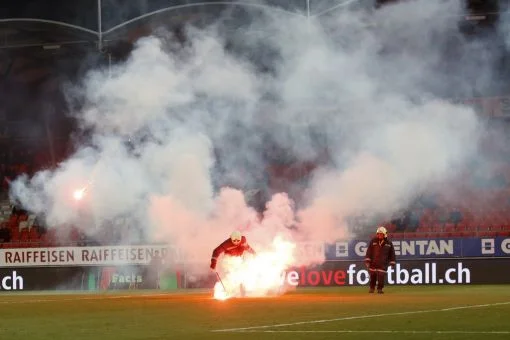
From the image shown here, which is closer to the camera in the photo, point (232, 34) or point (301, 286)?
point (301, 286)

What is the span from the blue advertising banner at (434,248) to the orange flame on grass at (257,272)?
12.9 ft

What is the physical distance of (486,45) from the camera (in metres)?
38.6

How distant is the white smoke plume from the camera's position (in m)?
33.9

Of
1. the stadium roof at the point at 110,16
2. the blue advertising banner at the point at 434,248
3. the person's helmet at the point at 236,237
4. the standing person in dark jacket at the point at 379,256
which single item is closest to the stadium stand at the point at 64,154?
the stadium roof at the point at 110,16

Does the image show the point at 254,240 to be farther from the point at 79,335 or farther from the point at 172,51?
the point at 79,335

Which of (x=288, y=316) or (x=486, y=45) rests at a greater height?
(x=486, y=45)

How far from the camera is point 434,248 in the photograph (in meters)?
35.4

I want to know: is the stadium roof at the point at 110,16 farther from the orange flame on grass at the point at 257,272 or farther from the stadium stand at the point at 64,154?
the orange flame on grass at the point at 257,272

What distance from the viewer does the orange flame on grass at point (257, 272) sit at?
29141mm

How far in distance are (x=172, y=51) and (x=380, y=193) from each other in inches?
336

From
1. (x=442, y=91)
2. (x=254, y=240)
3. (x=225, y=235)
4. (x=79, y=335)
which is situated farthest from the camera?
(x=442, y=91)

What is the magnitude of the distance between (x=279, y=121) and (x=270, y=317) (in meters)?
19.7

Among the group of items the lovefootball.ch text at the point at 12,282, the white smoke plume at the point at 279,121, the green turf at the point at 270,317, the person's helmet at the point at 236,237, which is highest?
the white smoke plume at the point at 279,121

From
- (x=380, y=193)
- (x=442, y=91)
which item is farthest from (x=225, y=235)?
(x=442, y=91)
